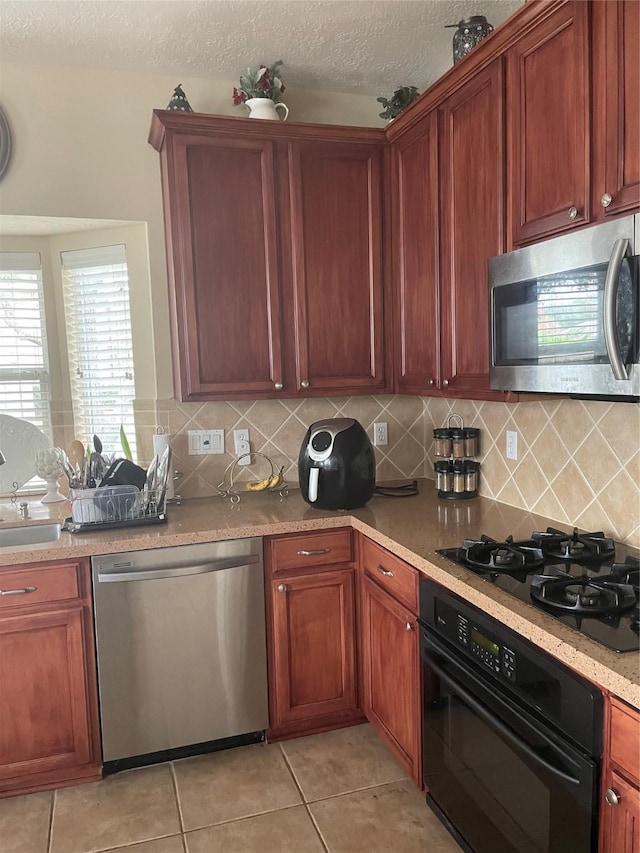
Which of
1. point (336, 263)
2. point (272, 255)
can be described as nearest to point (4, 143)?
point (272, 255)

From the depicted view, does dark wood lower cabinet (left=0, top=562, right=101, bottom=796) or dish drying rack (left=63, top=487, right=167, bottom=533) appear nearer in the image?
dark wood lower cabinet (left=0, top=562, right=101, bottom=796)

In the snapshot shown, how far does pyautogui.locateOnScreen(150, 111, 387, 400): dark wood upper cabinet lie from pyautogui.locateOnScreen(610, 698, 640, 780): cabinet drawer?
172 centimetres

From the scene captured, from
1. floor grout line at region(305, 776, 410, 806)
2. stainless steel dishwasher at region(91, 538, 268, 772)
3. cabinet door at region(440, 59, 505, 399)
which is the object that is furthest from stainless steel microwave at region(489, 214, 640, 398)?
floor grout line at region(305, 776, 410, 806)

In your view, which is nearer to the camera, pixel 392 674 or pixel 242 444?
pixel 392 674

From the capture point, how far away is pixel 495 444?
2594 millimetres

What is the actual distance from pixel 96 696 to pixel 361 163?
2.26 meters

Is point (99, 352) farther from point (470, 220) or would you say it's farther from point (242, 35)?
point (470, 220)

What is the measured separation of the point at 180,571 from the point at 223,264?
3.86ft

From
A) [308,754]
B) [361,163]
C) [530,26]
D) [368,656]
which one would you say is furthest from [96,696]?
[530,26]

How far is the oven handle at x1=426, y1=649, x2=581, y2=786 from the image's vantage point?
1.33 metres

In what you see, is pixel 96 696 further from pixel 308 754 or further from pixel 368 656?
pixel 368 656

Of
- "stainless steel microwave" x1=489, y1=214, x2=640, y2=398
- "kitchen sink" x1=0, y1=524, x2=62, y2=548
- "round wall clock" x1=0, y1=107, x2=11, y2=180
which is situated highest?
"round wall clock" x1=0, y1=107, x2=11, y2=180

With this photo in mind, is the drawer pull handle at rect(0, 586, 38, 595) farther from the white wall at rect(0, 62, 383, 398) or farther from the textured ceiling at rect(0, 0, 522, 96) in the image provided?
the textured ceiling at rect(0, 0, 522, 96)

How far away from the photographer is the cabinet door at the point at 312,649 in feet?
7.86
